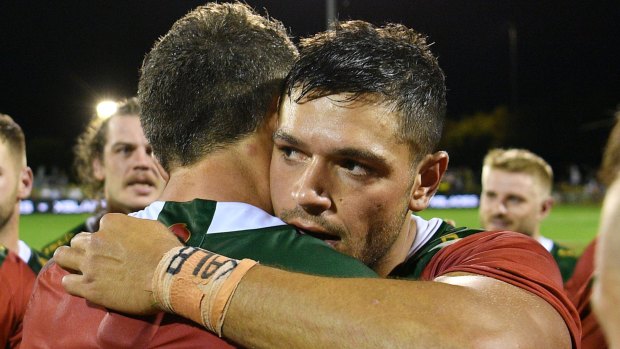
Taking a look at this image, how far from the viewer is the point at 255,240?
1644mm

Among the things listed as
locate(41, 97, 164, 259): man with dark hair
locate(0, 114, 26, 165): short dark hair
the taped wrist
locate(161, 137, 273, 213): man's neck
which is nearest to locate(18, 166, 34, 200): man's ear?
locate(0, 114, 26, 165): short dark hair

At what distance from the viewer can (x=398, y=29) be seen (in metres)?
2.30

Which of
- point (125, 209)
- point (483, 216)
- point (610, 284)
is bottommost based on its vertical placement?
point (483, 216)

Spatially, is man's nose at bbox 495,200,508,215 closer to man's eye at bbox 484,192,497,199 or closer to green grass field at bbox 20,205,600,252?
man's eye at bbox 484,192,497,199

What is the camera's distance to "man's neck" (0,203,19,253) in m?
3.74

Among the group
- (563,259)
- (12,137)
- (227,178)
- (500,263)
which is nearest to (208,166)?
(227,178)

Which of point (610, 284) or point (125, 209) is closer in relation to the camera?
point (610, 284)

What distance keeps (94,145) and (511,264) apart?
408cm

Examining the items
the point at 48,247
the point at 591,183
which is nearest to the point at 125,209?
the point at 48,247

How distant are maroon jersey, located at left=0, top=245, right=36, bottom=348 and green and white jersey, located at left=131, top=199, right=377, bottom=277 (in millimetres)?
1423

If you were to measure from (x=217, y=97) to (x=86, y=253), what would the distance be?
51cm

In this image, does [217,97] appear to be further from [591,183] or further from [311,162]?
[591,183]

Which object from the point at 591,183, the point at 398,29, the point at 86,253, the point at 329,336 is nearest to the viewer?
the point at 329,336

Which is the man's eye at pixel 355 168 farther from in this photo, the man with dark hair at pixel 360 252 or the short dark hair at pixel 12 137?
the short dark hair at pixel 12 137
